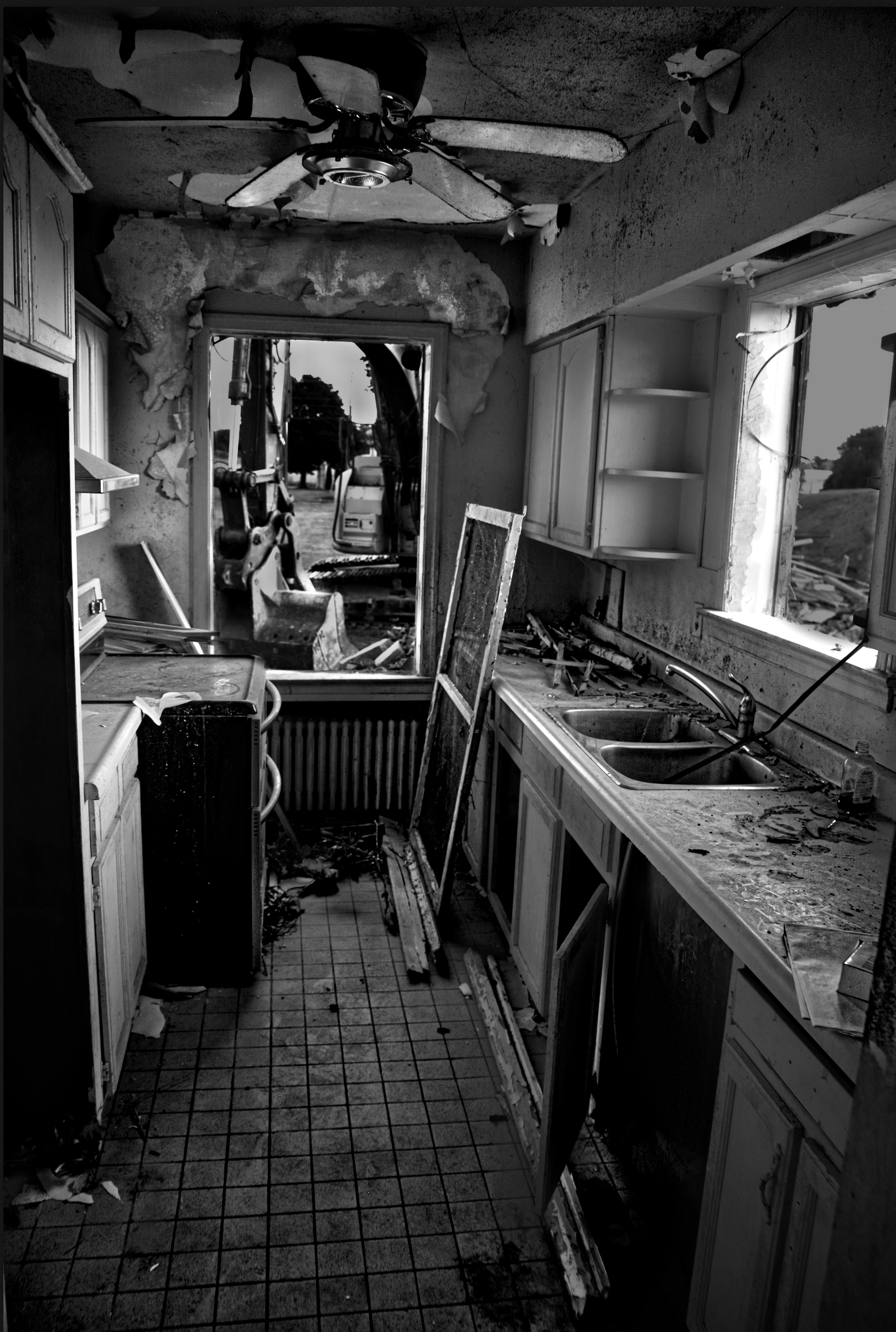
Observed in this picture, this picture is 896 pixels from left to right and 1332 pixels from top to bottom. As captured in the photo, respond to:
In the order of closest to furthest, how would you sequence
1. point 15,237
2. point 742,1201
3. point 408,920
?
point 742,1201, point 15,237, point 408,920

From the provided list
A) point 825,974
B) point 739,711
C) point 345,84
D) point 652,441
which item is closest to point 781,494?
point 652,441

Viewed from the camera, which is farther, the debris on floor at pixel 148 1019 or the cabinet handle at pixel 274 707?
the cabinet handle at pixel 274 707

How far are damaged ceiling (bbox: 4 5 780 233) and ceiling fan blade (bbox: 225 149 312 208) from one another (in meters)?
0.05

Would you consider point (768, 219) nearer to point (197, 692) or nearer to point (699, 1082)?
point (699, 1082)

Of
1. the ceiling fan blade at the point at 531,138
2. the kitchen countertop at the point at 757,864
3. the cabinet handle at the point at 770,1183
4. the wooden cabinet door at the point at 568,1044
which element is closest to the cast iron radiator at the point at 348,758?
the kitchen countertop at the point at 757,864

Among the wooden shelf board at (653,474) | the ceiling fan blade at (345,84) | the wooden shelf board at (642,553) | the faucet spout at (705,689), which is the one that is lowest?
the faucet spout at (705,689)

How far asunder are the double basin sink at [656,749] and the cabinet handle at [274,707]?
1085mm

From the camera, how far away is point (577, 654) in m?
4.59

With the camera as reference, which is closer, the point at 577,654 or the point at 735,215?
the point at 735,215

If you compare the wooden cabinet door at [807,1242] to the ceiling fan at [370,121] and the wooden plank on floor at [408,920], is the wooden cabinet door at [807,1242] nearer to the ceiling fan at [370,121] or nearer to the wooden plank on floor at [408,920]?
the wooden plank on floor at [408,920]

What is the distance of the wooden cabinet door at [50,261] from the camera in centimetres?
222

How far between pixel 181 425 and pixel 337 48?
2.34 metres

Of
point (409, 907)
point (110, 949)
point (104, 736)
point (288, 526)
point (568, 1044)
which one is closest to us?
point (568, 1044)

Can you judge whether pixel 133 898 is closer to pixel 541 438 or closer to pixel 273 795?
pixel 273 795
